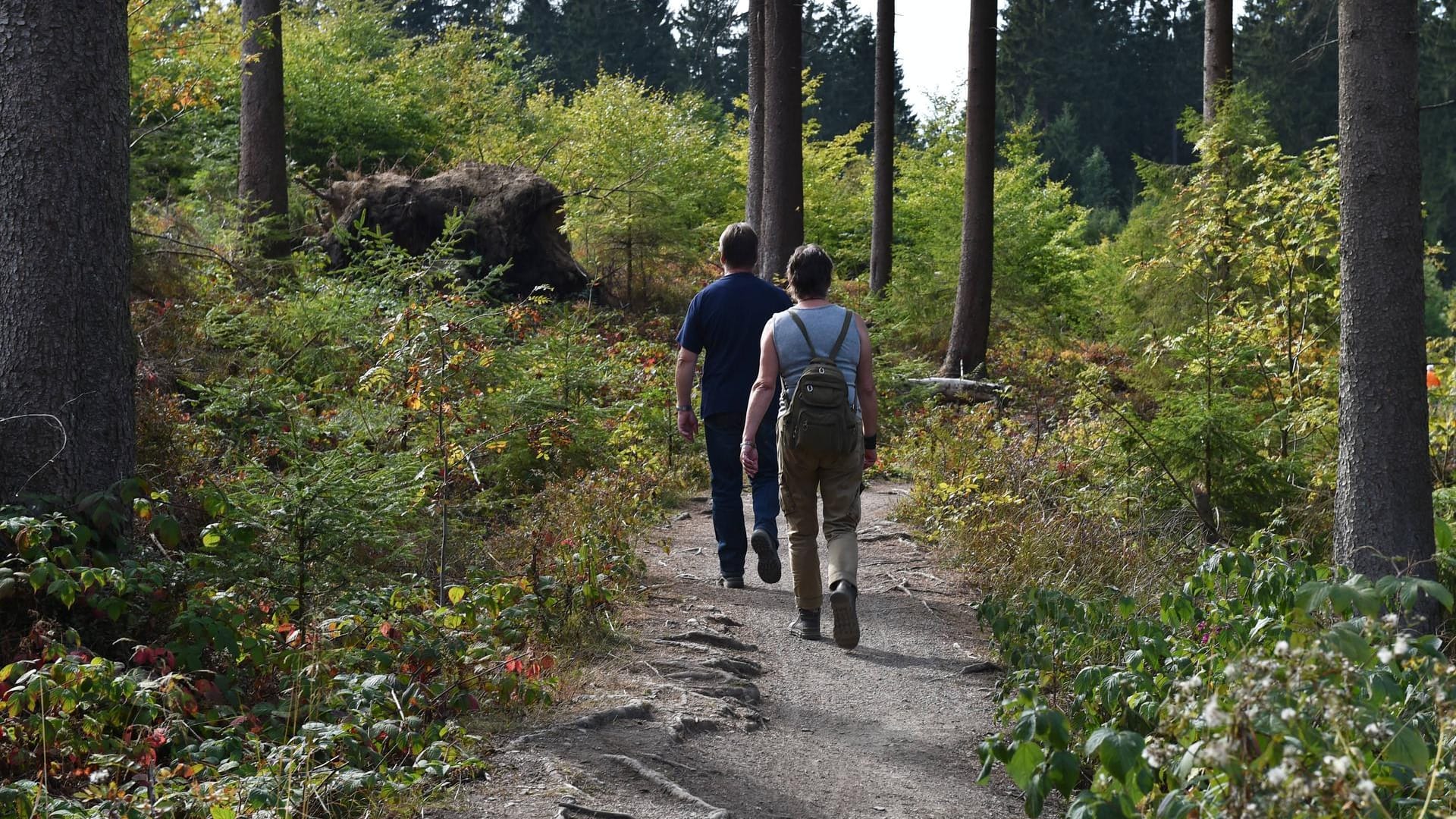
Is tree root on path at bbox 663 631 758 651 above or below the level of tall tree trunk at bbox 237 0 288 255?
below

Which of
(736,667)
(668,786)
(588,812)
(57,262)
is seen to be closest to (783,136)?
(736,667)

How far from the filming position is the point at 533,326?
13875mm

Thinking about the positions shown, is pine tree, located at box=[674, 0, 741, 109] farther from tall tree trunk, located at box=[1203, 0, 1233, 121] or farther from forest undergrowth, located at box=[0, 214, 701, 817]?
forest undergrowth, located at box=[0, 214, 701, 817]

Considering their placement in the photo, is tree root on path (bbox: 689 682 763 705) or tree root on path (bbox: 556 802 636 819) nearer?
tree root on path (bbox: 556 802 636 819)

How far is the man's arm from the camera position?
6773 mm

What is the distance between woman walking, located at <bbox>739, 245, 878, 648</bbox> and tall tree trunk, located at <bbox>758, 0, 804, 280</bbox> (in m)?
8.02

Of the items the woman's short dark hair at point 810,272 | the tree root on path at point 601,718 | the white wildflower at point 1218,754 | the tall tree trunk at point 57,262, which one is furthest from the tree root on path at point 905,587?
the white wildflower at point 1218,754

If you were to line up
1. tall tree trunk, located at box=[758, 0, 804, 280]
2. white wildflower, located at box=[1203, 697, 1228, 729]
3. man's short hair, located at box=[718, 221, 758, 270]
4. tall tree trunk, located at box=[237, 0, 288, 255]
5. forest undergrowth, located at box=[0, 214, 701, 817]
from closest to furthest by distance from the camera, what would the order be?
white wildflower, located at box=[1203, 697, 1228, 729] → forest undergrowth, located at box=[0, 214, 701, 817] → man's short hair, located at box=[718, 221, 758, 270] → tall tree trunk, located at box=[758, 0, 804, 280] → tall tree trunk, located at box=[237, 0, 288, 255]

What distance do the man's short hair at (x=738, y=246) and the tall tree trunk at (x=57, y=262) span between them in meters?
3.03

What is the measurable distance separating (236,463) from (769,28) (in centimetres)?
889

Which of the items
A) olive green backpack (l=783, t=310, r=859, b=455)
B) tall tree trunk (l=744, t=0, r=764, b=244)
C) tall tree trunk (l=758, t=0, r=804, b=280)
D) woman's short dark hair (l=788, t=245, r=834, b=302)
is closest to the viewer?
olive green backpack (l=783, t=310, r=859, b=455)

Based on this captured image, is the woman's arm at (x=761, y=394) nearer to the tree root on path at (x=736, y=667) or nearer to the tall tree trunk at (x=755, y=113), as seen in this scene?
the tree root on path at (x=736, y=667)

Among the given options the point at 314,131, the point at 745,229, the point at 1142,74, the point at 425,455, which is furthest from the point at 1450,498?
the point at 1142,74

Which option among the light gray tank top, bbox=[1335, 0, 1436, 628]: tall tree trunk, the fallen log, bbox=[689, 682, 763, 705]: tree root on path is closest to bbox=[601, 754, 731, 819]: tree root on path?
bbox=[689, 682, 763, 705]: tree root on path
